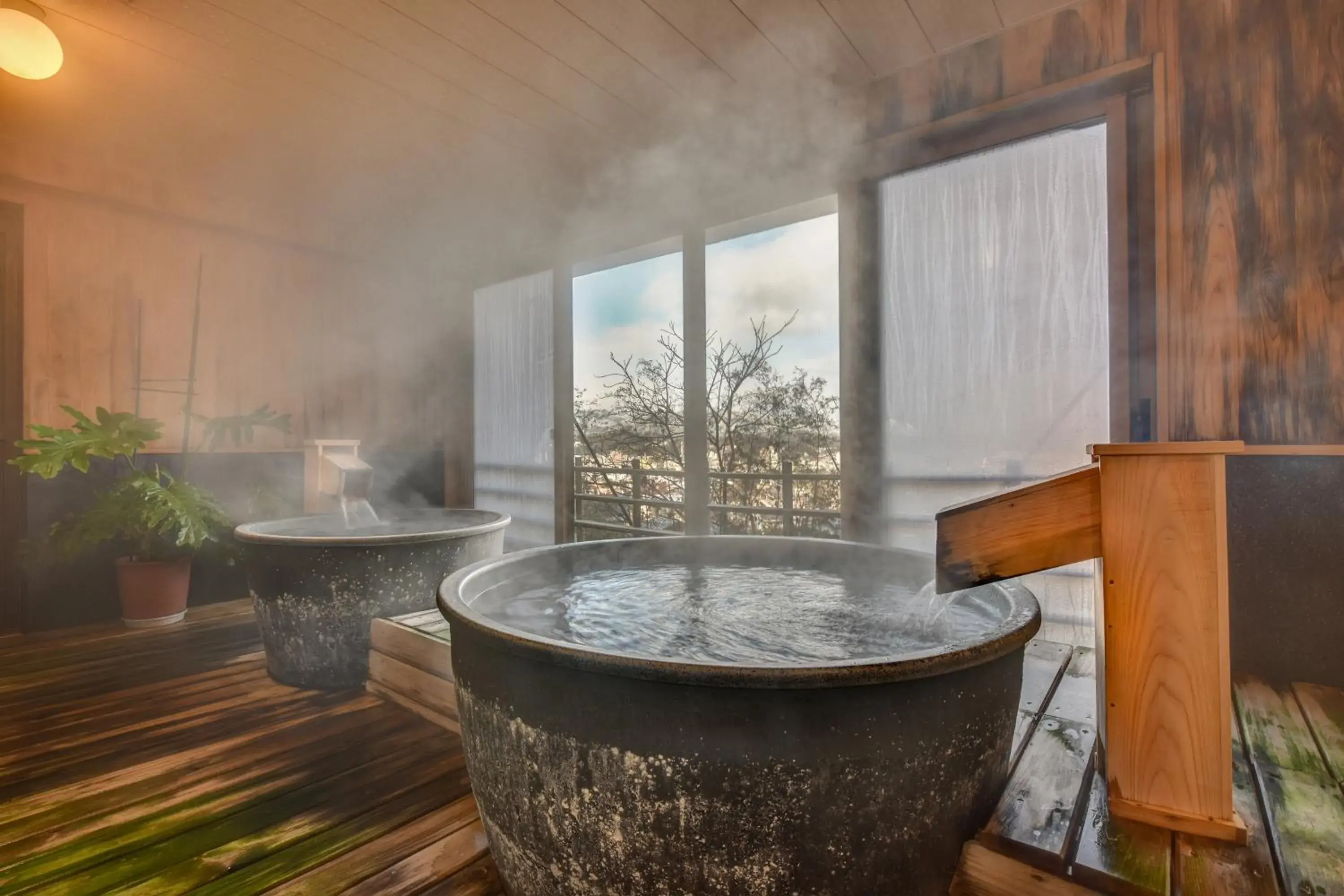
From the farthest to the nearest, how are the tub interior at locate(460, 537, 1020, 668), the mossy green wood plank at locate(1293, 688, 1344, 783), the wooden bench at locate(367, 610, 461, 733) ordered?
the wooden bench at locate(367, 610, 461, 733), the mossy green wood plank at locate(1293, 688, 1344, 783), the tub interior at locate(460, 537, 1020, 668)

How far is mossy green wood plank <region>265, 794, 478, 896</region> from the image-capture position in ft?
3.95

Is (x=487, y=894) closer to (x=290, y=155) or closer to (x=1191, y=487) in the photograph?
(x=1191, y=487)

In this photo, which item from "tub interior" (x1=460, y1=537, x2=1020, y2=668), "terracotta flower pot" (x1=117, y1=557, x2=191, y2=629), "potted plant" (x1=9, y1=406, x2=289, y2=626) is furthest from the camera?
"terracotta flower pot" (x1=117, y1=557, x2=191, y2=629)

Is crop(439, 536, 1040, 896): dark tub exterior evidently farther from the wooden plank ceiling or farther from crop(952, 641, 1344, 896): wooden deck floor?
the wooden plank ceiling

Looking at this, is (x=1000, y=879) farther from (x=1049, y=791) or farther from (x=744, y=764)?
(x=744, y=764)

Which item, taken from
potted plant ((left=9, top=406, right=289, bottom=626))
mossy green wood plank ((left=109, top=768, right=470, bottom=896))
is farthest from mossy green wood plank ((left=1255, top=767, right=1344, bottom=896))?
potted plant ((left=9, top=406, right=289, bottom=626))

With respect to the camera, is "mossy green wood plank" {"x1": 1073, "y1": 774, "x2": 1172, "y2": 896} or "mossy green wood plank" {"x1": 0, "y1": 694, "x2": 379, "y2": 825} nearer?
"mossy green wood plank" {"x1": 1073, "y1": 774, "x2": 1172, "y2": 896}

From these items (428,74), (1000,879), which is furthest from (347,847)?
(428,74)

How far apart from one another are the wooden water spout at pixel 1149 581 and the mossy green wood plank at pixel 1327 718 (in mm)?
463

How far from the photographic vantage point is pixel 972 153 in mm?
2352

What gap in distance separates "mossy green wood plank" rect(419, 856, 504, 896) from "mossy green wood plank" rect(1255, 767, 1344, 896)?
1317 millimetres

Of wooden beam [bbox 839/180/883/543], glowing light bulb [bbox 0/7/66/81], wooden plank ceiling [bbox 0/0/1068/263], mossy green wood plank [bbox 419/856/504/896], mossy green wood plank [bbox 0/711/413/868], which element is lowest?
mossy green wood plank [bbox 419/856/504/896]

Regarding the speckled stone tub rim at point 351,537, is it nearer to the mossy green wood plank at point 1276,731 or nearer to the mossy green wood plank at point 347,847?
the mossy green wood plank at point 347,847

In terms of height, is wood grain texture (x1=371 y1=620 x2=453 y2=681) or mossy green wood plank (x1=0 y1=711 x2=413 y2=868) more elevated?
wood grain texture (x1=371 y1=620 x2=453 y2=681)
